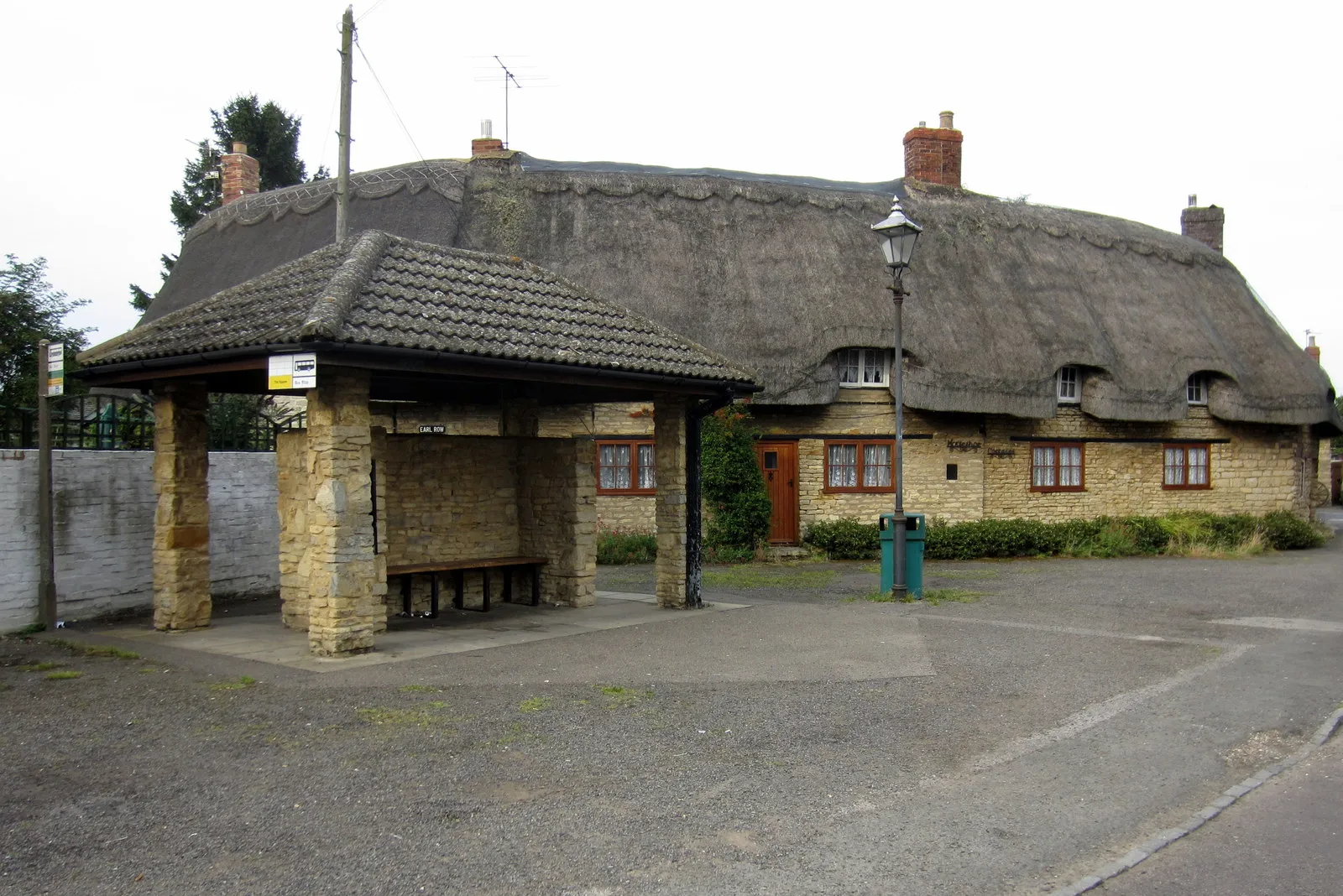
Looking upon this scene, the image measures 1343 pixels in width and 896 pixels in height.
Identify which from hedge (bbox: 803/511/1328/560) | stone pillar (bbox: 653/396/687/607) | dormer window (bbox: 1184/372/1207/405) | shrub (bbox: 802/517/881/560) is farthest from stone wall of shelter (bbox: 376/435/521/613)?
dormer window (bbox: 1184/372/1207/405)

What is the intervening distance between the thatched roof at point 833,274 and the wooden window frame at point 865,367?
600 mm

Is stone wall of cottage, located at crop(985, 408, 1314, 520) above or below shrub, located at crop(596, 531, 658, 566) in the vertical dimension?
above

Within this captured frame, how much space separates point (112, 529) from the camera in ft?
39.3

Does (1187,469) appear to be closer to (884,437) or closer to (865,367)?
(884,437)

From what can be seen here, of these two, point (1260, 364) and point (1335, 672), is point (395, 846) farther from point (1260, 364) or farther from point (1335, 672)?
point (1260, 364)

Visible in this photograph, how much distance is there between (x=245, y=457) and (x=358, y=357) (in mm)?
5645

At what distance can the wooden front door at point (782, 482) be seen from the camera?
794 inches

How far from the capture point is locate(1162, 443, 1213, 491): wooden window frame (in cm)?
2320

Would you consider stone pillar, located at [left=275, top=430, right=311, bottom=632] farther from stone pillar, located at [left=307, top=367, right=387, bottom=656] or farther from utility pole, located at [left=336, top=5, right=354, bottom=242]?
utility pole, located at [left=336, top=5, right=354, bottom=242]

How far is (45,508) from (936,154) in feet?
65.9

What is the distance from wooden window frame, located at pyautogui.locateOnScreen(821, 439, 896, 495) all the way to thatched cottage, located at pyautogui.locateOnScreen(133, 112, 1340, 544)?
5 centimetres

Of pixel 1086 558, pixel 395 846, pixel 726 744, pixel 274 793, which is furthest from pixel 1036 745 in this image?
pixel 1086 558

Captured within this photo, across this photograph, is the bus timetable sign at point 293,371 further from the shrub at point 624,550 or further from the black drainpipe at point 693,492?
the shrub at point 624,550

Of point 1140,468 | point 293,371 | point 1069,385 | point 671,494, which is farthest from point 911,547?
point 1140,468
